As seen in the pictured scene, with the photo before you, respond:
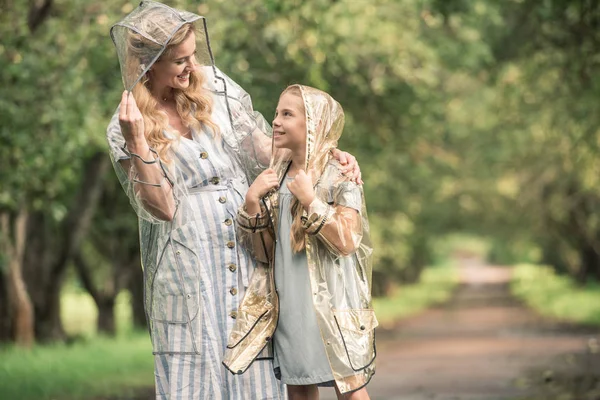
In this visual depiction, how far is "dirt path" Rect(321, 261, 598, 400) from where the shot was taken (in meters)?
12.7

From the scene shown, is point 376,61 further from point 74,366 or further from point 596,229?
point 596,229

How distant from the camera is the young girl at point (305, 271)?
5.01m

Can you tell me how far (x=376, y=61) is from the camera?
17.5m

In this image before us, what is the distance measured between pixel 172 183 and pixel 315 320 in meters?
0.81

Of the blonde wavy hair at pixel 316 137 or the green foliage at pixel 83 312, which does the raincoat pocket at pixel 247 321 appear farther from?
the green foliage at pixel 83 312

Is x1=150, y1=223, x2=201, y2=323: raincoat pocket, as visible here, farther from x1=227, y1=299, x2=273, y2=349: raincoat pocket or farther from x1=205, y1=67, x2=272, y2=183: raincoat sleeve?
x1=205, y1=67, x2=272, y2=183: raincoat sleeve

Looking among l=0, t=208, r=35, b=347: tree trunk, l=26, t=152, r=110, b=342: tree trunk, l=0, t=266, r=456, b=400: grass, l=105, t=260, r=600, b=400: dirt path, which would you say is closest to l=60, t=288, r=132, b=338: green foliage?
l=105, t=260, r=600, b=400: dirt path

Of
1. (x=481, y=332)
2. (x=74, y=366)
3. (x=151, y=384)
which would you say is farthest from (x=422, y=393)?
(x=481, y=332)

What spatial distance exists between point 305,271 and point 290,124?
61 centimetres

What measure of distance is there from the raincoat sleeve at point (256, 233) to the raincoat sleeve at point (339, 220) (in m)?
0.21

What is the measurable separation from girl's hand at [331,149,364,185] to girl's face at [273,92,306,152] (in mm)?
179

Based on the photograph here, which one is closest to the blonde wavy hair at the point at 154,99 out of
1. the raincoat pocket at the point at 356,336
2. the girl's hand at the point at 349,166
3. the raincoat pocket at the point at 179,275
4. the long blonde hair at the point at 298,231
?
the raincoat pocket at the point at 179,275

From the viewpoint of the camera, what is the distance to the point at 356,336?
5086 mm

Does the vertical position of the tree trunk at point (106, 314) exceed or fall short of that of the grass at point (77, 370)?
it exceeds it
